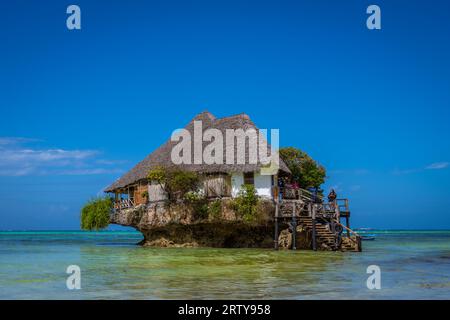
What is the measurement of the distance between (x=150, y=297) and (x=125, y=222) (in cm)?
2269

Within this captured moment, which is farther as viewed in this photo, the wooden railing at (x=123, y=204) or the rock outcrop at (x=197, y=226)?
the wooden railing at (x=123, y=204)

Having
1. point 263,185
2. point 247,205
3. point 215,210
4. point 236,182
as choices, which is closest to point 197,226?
point 215,210

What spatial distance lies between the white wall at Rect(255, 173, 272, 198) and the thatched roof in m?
0.75

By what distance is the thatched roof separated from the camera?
31.1 metres

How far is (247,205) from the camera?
3025cm

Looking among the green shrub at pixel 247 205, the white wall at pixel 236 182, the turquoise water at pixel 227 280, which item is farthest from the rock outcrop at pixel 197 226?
the turquoise water at pixel 227 280

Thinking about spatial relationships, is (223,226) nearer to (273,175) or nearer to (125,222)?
(273,175)

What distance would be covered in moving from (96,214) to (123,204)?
1.82 meters

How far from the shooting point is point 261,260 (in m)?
22.5

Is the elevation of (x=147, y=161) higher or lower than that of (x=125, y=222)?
higher

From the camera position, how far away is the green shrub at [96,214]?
115 ft

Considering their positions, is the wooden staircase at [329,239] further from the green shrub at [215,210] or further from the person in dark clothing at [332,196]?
the green shrub at [215,210]

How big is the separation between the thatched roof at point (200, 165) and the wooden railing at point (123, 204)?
0.96 m
